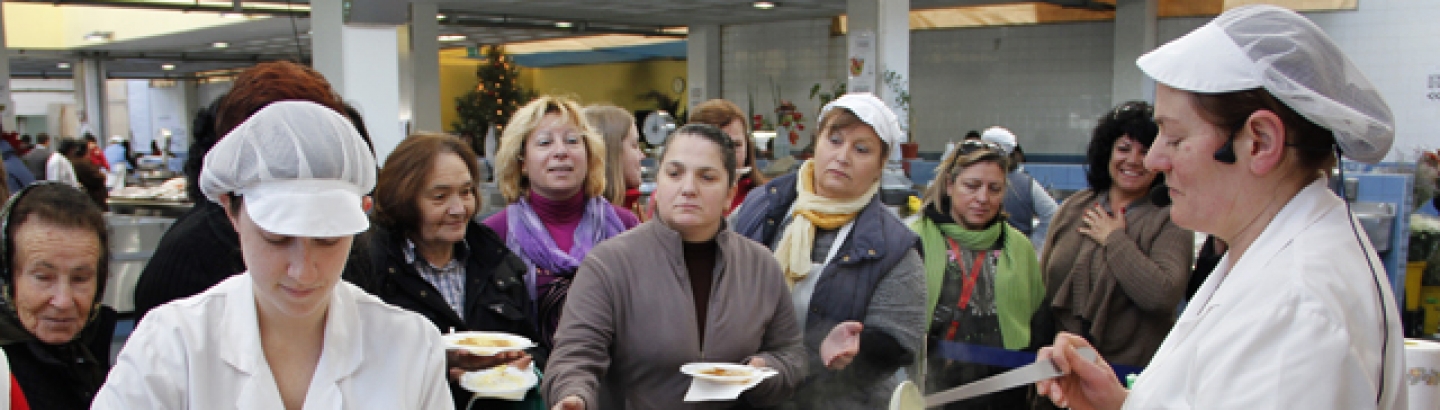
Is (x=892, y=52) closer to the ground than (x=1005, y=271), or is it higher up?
higher up

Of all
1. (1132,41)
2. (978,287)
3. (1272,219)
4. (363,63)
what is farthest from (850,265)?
(1132,41)

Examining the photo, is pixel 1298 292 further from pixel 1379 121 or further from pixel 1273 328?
pixel 1379 121

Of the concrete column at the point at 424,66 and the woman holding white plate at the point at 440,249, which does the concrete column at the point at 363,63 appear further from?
the concrete column at the point at 424,66

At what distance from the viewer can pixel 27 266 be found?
2148mm

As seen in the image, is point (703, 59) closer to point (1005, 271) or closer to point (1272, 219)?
point (1005, 271)

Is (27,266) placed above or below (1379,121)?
below

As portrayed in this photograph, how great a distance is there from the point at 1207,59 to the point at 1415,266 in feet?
22.0

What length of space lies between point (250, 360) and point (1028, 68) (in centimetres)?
1721

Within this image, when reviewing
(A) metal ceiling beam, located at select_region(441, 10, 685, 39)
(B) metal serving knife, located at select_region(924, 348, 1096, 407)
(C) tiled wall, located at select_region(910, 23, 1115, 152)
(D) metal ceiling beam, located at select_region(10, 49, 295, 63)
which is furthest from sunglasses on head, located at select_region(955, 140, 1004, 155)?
(D) metal ceiling beam, located at select_region(10, 49, 295, 63)

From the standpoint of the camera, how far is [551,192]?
3.23m

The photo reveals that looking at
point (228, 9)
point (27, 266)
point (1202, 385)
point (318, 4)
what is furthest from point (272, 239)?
point (228, 9)

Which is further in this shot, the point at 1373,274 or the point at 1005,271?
the point at 1005,271

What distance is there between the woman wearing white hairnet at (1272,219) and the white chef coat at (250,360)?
1097 millimetres

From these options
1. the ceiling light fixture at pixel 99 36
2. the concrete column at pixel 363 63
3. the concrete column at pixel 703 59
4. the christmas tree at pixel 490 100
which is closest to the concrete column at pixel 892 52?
the concrete column at pixel 363 63
